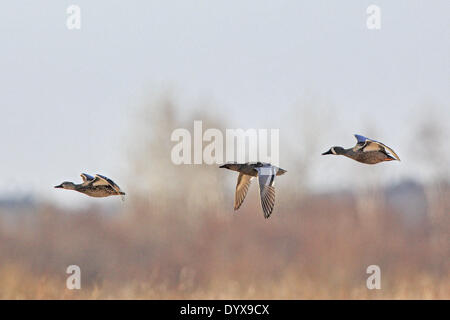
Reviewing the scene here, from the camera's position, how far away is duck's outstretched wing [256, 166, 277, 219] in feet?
24.1

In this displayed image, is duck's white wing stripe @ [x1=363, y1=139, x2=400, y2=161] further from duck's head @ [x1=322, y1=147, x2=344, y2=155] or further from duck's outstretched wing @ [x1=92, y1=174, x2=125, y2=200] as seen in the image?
duck's outstretched wing @ [x1=92, y1=174, x2=125, y2=200]

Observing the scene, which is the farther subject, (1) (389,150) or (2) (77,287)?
(2) (77,287)

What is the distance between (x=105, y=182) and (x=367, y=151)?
2287 millimetres

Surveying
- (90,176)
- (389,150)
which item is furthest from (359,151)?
(90,176)

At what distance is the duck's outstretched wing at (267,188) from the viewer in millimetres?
7342

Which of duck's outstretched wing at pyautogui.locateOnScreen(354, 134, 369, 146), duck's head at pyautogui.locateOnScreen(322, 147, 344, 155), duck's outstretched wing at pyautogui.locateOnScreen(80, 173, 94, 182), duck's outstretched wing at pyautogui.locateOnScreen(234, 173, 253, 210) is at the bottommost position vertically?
duck's outstretched wing at pyautogui.locateOnScreen(234, 173, 253, 210)

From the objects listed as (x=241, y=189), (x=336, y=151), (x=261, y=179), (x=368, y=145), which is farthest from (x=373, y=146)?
(x=241, y=189)

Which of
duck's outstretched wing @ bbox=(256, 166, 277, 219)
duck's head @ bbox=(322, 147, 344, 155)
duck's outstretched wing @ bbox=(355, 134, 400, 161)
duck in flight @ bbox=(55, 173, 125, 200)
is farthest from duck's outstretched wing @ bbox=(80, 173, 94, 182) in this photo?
duck's outstretched wing @ bbox=(355, 134, 400, 161)

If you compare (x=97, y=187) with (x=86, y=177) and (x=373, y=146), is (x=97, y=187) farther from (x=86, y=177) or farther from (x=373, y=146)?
(x=373, y=146)

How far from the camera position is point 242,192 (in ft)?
27.5

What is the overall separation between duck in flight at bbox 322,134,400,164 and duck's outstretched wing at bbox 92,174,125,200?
6.56 ft
